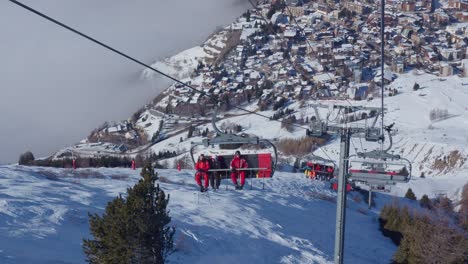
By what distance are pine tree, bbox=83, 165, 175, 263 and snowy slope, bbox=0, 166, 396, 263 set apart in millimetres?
3468

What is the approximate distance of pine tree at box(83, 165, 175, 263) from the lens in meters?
10.9

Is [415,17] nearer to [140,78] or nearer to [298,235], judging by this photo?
[140,78]

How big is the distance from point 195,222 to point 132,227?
922cm

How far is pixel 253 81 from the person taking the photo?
106 metres

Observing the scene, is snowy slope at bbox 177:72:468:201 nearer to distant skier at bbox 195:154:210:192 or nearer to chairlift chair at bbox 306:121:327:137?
distant skier at bbox 195:154:210:192

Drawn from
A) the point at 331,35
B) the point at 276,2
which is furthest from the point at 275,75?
the point at 276,2

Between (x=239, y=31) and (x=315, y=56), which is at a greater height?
(x=239, y=31)

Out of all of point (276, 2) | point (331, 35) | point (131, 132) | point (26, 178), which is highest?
point (276, 2)

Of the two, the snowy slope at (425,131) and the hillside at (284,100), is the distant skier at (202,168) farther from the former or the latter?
the snowy slope at (425,131)

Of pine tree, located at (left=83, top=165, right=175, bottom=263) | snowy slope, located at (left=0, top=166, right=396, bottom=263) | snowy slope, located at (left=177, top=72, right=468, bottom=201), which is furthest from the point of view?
snowy slope, located at (left=177, top=72, right=468, bottom=201)

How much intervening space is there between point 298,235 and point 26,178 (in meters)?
10.3

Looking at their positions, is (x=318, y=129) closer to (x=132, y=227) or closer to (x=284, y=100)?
(x=132, y=227)

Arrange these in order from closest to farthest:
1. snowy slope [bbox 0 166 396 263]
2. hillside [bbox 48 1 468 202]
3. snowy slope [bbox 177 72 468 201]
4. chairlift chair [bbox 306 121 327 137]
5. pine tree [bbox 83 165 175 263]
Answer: pine tree [bbox 83 165 175 263]
chairlift chair [bbox 306 121 327 137]
snowy slope [bbox 0 166 396 263]
snowy slope [bbox 177 72 468 201]
hillside [bbox 48 1 468 202]

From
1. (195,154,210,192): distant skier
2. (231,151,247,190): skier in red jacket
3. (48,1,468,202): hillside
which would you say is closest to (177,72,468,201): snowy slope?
(48,1,468,202): hillside
